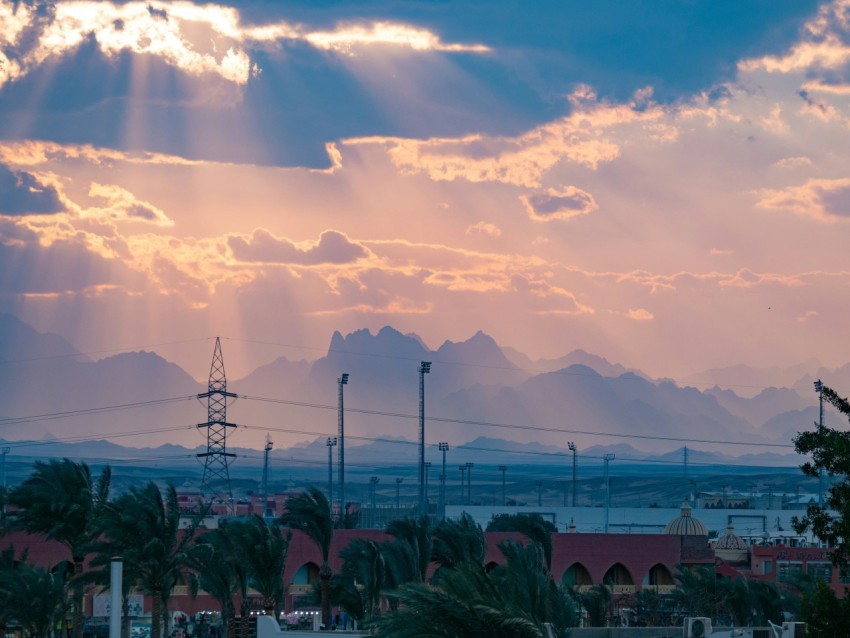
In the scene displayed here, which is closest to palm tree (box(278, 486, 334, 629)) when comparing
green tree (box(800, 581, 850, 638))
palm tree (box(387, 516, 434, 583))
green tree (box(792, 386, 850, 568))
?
palm tree (box(387, 516, 434, 583))

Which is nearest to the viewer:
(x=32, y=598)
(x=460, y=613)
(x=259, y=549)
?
(x=460, y=613)

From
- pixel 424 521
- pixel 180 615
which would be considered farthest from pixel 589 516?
pixel 424 521

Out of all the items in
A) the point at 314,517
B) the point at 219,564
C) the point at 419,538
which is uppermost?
the point at 314,517

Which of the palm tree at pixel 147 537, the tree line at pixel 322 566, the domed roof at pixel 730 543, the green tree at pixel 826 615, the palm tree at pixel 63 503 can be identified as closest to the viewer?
the tree line at pixel 322 566

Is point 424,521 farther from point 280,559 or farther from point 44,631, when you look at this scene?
point 44,631

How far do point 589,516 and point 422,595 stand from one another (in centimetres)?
13054

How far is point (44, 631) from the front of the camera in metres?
48.2

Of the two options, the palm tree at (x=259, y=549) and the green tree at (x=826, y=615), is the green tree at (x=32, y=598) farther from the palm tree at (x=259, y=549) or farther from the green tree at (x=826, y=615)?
the green tree at (x=826, y=615)

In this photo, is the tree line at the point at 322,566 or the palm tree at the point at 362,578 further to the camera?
the palm tree at the point at 362,578

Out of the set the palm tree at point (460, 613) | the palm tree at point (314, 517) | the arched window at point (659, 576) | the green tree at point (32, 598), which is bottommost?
the arched window at point (659, 576)

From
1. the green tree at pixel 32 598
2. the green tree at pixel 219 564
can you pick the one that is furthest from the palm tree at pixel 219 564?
the green tree at pixel 32 598

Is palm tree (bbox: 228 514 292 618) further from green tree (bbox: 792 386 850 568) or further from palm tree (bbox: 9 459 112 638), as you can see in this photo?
green tree (bbox: 792 386 850 568)

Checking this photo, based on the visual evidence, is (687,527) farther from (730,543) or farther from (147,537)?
(147,537)

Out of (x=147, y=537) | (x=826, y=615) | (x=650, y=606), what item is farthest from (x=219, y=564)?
(x=650, y=606)
